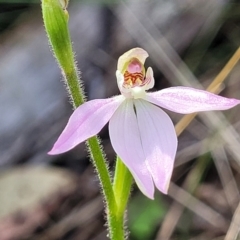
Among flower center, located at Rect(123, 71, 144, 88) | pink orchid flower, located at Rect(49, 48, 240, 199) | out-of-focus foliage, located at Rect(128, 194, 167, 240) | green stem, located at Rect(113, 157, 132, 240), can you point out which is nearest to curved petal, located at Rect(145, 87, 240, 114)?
pink orchid flower, located at Rect(49, 48, 240, 199)

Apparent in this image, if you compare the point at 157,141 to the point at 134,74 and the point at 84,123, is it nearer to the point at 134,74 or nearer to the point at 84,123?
the point at 84,123

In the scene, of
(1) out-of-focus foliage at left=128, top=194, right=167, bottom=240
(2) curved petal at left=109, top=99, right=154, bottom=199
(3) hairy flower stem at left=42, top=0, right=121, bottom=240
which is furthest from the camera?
(1) out-of-focus foliage at left=128, top=194, right=167, bottom=240

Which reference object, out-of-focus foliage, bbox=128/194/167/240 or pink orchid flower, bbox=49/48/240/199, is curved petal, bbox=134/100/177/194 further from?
out-of-focus foliage, bbox=128/194/167/240

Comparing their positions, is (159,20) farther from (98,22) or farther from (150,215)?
(150,215)

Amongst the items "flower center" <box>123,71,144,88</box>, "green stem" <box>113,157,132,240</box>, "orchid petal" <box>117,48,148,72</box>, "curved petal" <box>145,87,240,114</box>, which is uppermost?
"orchid petal" <box>117,48,148,72</box>

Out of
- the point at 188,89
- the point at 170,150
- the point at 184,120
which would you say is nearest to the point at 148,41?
the point at 184,120

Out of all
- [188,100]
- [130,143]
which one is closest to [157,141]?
[130,143]

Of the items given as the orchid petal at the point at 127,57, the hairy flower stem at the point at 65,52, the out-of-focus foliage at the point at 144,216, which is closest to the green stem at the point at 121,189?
the hairy flower stem at the point at 65,52
